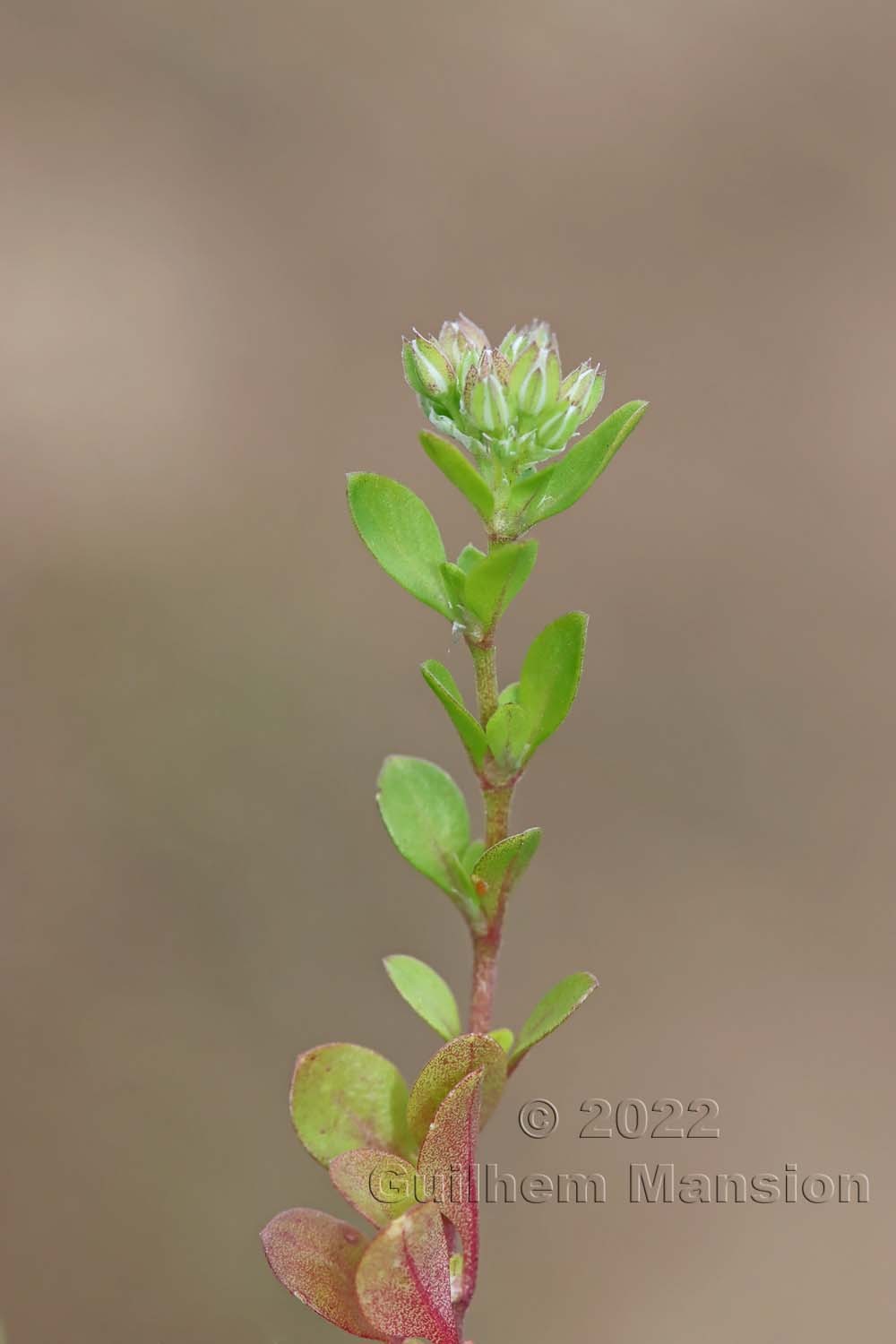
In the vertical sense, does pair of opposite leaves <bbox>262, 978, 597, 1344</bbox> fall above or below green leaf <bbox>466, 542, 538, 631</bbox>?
below

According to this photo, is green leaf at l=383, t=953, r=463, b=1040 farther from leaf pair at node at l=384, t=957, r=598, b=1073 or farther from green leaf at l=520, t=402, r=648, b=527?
green leaf at l=520, t=402, r=648, b=527

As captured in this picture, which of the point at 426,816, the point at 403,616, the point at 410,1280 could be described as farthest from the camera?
the point at 403,616

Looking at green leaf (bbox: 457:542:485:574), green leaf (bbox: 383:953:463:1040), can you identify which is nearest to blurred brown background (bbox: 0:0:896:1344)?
green leaf (bbox: 383:953:463:1040)

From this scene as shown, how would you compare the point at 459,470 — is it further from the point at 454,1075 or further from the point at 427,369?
the point at 454,1075

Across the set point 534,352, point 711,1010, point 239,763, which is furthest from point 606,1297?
point 534,352

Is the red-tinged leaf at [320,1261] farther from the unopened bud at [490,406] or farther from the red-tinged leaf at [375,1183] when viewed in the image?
the unopened bud at [490,406]

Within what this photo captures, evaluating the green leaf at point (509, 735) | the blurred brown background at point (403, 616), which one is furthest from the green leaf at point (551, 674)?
the blurred brown background at point (403, 616)

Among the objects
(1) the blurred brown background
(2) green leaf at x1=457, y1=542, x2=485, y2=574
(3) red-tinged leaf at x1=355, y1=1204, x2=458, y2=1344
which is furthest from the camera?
(1) the blurred brown background

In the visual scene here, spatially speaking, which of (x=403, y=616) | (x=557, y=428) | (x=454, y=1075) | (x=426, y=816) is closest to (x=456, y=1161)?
(x=454, y=1075)
